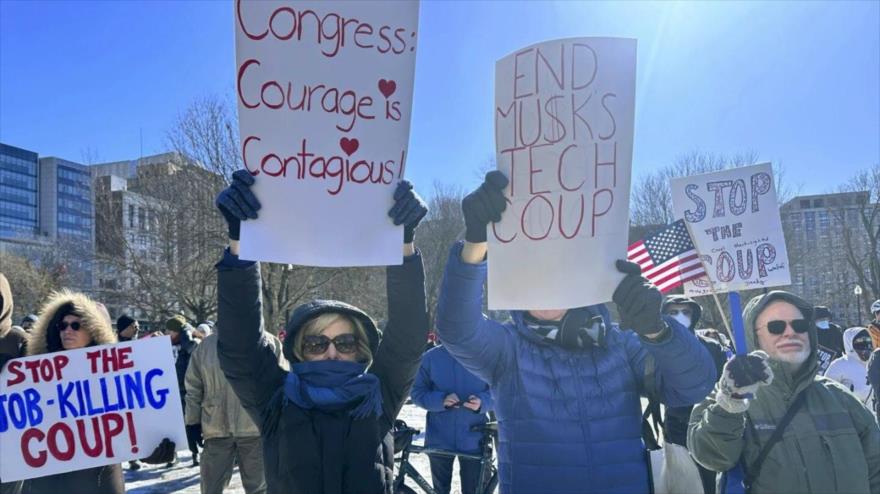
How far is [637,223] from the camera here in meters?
30.0

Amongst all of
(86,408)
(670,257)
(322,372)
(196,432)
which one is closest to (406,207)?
(322,372)

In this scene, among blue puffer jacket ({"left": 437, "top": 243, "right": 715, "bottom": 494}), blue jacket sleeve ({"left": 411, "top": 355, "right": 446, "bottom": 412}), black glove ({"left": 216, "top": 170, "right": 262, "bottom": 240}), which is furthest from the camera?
blue jacket sleeve ({"left": 411, "top": 355, "right": 446, "bottom": 412})

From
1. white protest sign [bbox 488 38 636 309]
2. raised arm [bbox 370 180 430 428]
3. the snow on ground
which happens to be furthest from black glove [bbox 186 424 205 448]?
white protest sign [bbox 488 38 636 309]

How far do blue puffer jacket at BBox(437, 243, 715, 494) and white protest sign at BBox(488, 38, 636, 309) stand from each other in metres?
0.17

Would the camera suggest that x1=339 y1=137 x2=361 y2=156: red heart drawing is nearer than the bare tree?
Yes

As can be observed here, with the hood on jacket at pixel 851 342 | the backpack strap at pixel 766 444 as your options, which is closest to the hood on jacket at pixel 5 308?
the backpack strap at pixel 766 444

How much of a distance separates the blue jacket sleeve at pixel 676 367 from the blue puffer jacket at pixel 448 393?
274cm

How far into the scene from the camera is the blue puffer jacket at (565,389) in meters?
2.26

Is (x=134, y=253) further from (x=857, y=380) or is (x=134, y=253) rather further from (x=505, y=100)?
(x=505, y=100)

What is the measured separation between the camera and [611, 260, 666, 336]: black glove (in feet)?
6.72

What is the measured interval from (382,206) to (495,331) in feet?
1.99

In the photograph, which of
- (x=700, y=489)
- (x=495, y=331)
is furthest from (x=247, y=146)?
(x=700, y=489)

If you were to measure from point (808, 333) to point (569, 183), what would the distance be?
143cm

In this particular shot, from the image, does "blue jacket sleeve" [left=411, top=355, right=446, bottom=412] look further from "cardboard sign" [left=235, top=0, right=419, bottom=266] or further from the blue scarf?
"cardboard sign" [left=235, top=0, right=419, bottom=266]
